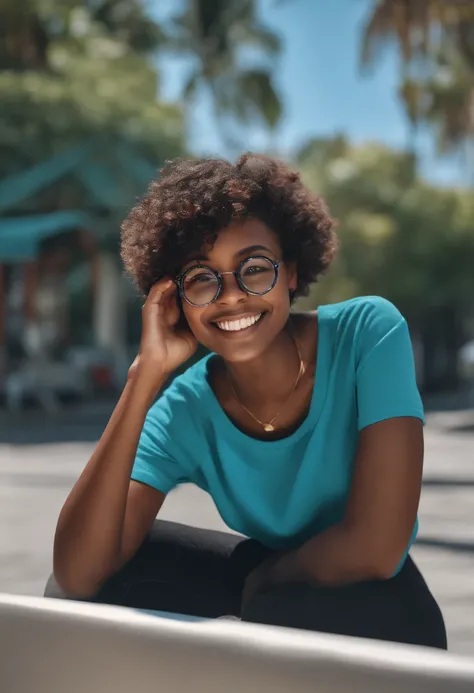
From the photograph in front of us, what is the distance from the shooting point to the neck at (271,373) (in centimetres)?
236

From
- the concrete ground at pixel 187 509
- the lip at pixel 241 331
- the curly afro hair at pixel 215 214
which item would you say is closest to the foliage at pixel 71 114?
the concrete ground at pixel 187 509

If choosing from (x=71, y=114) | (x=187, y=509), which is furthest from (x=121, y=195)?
(x=187, y=509)

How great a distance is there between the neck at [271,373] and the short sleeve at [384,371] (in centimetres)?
20

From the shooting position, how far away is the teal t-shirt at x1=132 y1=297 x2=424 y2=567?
219 cm

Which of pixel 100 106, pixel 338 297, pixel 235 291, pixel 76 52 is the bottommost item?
pixel 338 297

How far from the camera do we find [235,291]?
2.29 m

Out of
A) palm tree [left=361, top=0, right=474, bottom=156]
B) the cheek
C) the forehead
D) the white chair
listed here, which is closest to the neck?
the cheek

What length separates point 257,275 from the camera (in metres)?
2.29

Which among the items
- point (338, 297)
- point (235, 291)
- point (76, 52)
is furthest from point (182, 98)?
point (235, 291)

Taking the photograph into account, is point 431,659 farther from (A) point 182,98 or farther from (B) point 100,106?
(A) point 182,98

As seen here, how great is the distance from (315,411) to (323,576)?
34 centimetres

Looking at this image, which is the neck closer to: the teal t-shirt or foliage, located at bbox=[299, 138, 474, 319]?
the teal t-shirt

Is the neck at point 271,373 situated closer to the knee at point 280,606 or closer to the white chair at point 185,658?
the knee at point 280,606

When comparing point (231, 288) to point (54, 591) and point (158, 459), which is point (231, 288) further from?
point (54, 591)
